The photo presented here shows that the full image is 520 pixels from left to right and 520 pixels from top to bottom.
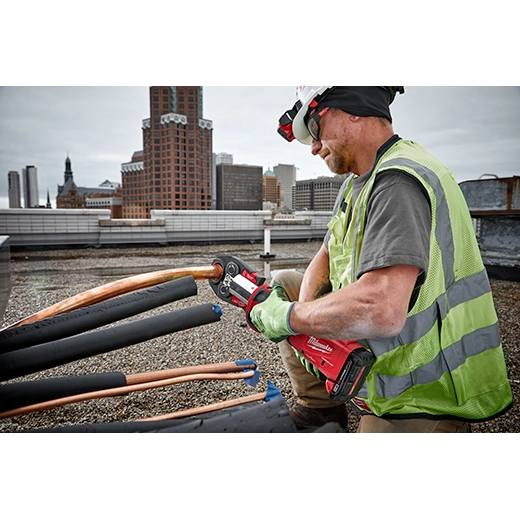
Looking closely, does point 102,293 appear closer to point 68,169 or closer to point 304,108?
point 304,108

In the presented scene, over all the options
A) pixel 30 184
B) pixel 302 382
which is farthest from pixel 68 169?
pixel 302 382

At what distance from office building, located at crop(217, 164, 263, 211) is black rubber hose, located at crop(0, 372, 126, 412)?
1.33m

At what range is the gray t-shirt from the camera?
2.08ft

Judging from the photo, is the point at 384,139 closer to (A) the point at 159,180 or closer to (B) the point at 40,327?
(B) the point at 40,327

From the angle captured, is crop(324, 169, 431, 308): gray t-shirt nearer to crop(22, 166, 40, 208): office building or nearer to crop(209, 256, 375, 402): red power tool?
crop(209, 256, 375, 402): red power tool

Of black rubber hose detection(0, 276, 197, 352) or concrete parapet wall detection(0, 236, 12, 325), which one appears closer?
black rubber hose detection(0, 276, 197, 352)

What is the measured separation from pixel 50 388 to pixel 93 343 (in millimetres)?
196

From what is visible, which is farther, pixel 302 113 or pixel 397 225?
pixel 302 113

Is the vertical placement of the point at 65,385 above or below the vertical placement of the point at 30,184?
below

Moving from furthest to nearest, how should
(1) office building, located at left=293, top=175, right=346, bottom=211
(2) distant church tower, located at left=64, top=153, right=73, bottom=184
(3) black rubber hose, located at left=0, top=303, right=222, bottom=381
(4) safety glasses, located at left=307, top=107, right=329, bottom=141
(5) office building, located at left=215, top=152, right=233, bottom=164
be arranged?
1. (5) office building, located at left=215, top=152, right=233, bottom=164
2. (2) distant church tower, located at left=64, top=153, right=73, bottom=184
3. (1) office building, located at left=293, top=175, right=346, bottom=211
4. (3) black rubber hose, located at left=0, top=303, right=222, bottom=381
5. (4) safety glasses, located at left=307, top=107, right=329, bottom=141

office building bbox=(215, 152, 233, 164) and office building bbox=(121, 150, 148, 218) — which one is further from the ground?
office building bbox=(215, 152, 233, 164)

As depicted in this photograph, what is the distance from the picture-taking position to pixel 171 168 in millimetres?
1958

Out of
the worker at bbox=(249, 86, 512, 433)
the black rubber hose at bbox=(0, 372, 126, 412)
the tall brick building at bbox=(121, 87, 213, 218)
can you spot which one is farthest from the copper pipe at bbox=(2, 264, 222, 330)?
the tall brick building at bbox=(121, 87, 213, 218)

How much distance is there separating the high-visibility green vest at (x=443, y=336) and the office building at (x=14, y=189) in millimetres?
1537
